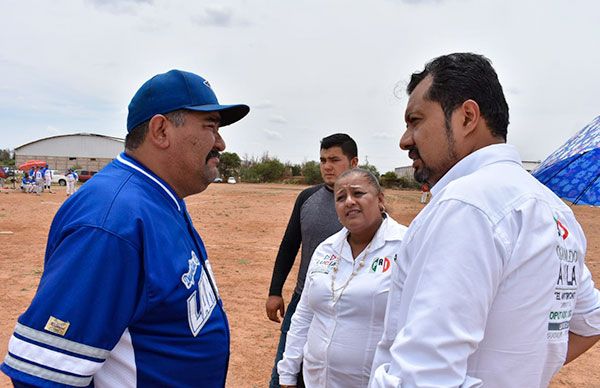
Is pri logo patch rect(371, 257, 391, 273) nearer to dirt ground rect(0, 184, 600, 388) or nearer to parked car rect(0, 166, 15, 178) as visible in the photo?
dirt ground rect(0, 184, 600, 388)

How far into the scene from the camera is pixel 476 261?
1202 millimetres

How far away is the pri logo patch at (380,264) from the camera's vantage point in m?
2.69

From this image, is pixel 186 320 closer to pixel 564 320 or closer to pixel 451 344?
pixel 451 344

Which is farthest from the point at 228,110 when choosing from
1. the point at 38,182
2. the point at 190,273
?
the point at 38,182

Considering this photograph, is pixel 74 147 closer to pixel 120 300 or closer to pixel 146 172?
pixel 146 172

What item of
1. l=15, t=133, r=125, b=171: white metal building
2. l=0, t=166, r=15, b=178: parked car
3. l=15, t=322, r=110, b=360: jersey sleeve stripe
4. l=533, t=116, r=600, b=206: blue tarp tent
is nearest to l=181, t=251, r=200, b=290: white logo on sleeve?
l=15, t=322, r=110, b=360: jersey sleeve stripe

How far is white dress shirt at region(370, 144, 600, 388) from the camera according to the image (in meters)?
1.19

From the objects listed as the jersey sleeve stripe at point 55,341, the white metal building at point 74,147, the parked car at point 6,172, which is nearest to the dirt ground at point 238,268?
the jersey sleeve stripe at point 55,341

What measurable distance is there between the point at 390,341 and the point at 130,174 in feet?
3.68

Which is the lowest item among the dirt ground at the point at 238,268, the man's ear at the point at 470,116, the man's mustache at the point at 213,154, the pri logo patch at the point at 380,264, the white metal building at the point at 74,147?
the dirt ground at the point at 238,268

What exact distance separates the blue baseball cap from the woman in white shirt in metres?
1.17

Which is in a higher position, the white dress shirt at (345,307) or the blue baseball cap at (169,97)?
the blue baseball cap at (169,97)

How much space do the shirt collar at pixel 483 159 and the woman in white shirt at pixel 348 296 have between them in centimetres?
109

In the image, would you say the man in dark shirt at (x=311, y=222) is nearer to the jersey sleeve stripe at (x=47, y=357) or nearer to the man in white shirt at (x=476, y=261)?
the man in white shirt at (x=476, y=261)
